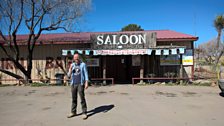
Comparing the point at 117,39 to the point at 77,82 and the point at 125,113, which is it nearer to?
the point at 125,113

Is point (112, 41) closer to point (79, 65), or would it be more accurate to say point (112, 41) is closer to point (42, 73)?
point (42, 73)

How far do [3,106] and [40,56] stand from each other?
330 inches

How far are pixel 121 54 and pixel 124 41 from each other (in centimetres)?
120

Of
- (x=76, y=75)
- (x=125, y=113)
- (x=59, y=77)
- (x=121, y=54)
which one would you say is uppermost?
(x=121, y=54)

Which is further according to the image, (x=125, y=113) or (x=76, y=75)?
(x=125, y=113)

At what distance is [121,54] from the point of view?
12.4 meters

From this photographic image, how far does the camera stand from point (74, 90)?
18.8 ft

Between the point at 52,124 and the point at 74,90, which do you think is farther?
the point at 74,90

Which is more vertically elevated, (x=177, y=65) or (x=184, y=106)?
(x=177, y=65)

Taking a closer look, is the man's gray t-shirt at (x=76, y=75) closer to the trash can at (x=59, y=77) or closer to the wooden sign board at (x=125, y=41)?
the wooden sign board at (x=125, y=41)

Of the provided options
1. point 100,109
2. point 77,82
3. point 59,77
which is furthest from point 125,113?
point 59,77

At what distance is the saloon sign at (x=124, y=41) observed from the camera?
13.0 meters

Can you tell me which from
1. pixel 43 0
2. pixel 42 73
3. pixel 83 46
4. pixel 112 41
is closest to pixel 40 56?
pixel 42 73

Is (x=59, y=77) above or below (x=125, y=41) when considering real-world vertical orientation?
below
